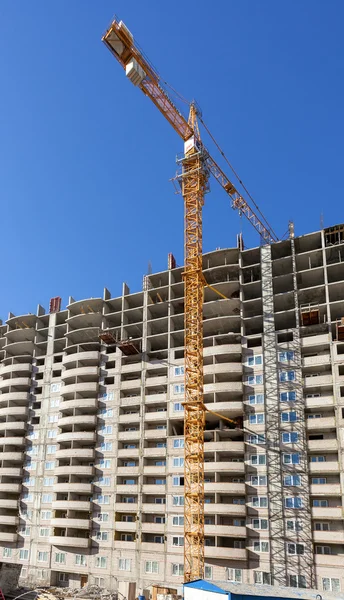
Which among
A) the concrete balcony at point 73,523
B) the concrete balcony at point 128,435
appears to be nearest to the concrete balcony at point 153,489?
the concrete balcony at point 128,435

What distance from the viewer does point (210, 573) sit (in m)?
62.8

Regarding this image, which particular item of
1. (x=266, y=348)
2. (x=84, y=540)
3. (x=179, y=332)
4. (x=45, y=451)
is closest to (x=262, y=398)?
(x=266, y=348)

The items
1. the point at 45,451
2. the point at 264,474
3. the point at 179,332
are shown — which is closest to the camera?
the point at 264,474

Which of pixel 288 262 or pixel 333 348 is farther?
pixel 288 262

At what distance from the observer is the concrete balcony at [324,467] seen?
200 ft

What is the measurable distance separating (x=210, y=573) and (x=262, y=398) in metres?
22.1

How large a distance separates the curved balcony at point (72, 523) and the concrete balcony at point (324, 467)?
32.9m

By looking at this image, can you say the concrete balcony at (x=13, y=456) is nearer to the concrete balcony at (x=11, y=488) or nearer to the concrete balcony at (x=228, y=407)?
the concrete balcony at (x=11, y=488)

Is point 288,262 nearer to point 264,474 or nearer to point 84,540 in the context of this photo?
point 264,474

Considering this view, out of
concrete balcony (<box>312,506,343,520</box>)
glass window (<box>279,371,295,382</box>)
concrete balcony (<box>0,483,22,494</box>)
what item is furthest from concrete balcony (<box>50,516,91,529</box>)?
glass window (<box>279,371,295,382</box>)

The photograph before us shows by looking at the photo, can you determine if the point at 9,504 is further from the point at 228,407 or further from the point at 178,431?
the point at 228,407

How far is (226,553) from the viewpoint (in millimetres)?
61875

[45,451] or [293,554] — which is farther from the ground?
[45,451]

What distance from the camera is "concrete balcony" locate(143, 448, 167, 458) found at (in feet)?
239
